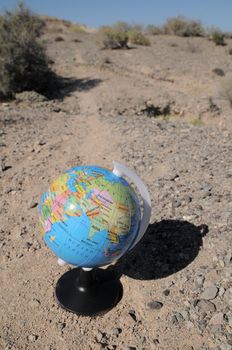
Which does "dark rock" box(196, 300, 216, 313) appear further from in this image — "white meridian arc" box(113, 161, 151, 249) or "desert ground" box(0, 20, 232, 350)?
"white meridian arc" box(113, 161, 151, 249)

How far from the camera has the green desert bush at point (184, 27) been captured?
30.1 meters

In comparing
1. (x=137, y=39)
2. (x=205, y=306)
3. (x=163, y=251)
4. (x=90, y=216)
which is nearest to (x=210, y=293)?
(x=205, y=306)

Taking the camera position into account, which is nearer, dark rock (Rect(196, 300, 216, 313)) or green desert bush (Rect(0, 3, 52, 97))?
dark rock (Rect(196, 300, 216, 313))

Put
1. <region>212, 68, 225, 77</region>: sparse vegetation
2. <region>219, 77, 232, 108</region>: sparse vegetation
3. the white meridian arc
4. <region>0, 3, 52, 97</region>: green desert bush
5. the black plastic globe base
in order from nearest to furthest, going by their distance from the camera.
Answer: the white meridian arc, the black plastic globe base, <region>219, 77, 232, 108</region>: sparse vegetation, <region>0, 3, 52, 97</region>: green desert bush, <region>212, 68, 225, 77</region>: sparse vegetation

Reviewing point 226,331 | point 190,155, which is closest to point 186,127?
point 190,155

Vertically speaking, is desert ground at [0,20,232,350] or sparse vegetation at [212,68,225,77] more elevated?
sparse vegetation at [212,68,225,77]

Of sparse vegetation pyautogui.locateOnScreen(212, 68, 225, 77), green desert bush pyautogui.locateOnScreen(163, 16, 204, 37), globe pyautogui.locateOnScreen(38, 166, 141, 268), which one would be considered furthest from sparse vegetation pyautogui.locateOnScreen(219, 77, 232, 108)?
green desert bush pyautogui.locateOnScreen(163, 16, 204, 37)

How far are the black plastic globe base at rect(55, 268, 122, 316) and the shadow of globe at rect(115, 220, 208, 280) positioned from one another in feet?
1.03

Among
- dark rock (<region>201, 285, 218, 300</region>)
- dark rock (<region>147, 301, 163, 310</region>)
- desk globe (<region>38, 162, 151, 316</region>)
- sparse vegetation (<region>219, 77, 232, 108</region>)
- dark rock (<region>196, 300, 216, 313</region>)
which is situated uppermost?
desk globe (<region>38, 162, 151, 316</region>)

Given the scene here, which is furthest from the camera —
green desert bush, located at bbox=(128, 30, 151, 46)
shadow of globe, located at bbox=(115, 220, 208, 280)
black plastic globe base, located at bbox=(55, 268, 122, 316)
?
green desert bush, located at bbox=(128, 30, 151, 46)

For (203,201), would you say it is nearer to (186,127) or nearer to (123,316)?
(123,316)

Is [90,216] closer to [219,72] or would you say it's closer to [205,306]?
[205,306]

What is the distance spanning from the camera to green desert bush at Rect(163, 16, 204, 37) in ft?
98.9

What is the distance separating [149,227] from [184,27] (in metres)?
29.0
